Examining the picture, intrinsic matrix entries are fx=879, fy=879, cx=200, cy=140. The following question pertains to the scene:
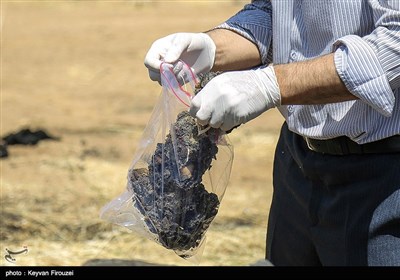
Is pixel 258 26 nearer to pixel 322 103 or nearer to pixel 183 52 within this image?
pixel 183 52

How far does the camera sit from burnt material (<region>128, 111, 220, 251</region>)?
243 centimetres

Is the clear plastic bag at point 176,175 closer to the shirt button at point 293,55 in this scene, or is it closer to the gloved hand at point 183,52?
the gloved hand at point 183,52

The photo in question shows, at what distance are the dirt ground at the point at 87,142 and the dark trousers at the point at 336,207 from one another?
5.00 feet

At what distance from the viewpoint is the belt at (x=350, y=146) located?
2385 millimetres

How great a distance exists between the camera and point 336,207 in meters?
2.52

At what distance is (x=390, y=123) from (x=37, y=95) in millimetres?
6194

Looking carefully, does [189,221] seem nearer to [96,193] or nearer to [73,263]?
[73,263]

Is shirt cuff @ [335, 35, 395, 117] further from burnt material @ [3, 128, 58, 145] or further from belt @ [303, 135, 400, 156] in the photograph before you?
burnt material @ [3, 128, 58, 145]

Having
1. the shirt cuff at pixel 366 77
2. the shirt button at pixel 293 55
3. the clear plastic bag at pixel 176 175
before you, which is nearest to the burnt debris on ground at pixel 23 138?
the clear plastic bag at pixel 176 175

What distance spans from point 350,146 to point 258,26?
54cm

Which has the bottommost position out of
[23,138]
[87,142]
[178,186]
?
[87,142]

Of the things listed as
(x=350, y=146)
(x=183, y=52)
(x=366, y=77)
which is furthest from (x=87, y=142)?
(x=366, y=77)

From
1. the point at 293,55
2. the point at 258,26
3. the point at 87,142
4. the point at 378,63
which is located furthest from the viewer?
the point at 87,142

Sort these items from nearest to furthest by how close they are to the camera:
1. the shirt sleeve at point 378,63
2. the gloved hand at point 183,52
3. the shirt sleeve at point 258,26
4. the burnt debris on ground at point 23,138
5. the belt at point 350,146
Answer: the shirt sleeve at point 378,63, the belt at point 350,146, the gloved hand at point 183,52, the shirt sleeve at point 258,26, the burnt debris on ground at point 23,138
